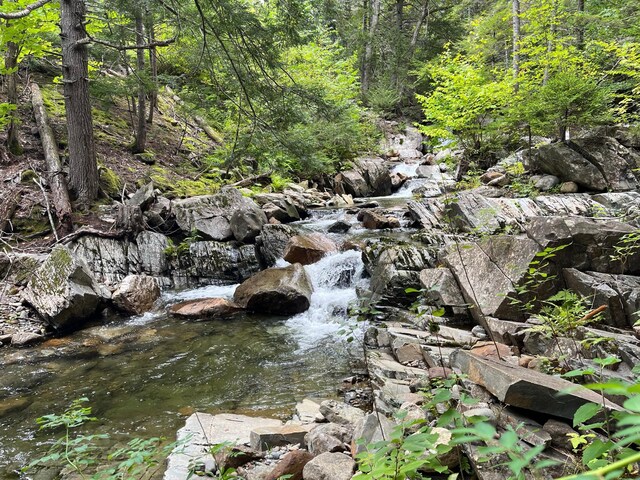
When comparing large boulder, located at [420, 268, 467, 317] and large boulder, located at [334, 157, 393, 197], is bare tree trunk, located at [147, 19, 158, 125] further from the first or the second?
large boulder, located at [334, 157, 393, 197]

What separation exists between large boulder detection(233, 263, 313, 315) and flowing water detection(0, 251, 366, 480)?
0.80ft

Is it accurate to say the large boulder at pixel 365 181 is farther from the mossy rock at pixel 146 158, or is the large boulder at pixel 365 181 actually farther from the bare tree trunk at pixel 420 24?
the bare tree trunk at pixel 420 24

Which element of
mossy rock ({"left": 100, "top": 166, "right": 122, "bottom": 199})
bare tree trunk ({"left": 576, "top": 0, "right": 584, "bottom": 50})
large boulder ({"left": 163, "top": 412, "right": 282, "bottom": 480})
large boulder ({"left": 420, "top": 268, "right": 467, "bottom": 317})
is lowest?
large boulder ({"left": 163, "top": 412, "right": 282, "bottom": 480})

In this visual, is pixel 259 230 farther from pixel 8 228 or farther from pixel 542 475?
pixel 542 475

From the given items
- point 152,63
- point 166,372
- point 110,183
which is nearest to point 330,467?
point 166,372

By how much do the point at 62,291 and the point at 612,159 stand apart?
12.9 meters

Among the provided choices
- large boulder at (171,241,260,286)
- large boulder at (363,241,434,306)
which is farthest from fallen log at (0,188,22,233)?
large boulder at (363,241,434,306)

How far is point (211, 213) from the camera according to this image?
34.2 ft

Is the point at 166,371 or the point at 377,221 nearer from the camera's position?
the point at 166,371

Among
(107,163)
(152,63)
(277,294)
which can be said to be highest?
(152,63)

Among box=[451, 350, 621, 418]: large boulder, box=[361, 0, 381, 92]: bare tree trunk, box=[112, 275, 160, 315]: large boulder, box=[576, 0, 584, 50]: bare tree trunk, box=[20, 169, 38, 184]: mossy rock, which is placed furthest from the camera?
box=[361, 0, 381, 92]: bare tree trunk

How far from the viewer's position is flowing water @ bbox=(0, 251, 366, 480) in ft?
15.0

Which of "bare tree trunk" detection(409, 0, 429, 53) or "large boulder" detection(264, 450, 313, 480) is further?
"bare tree trunk" detection(409, 0, 429, 53)

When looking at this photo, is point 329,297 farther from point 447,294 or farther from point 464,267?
point 464,267
